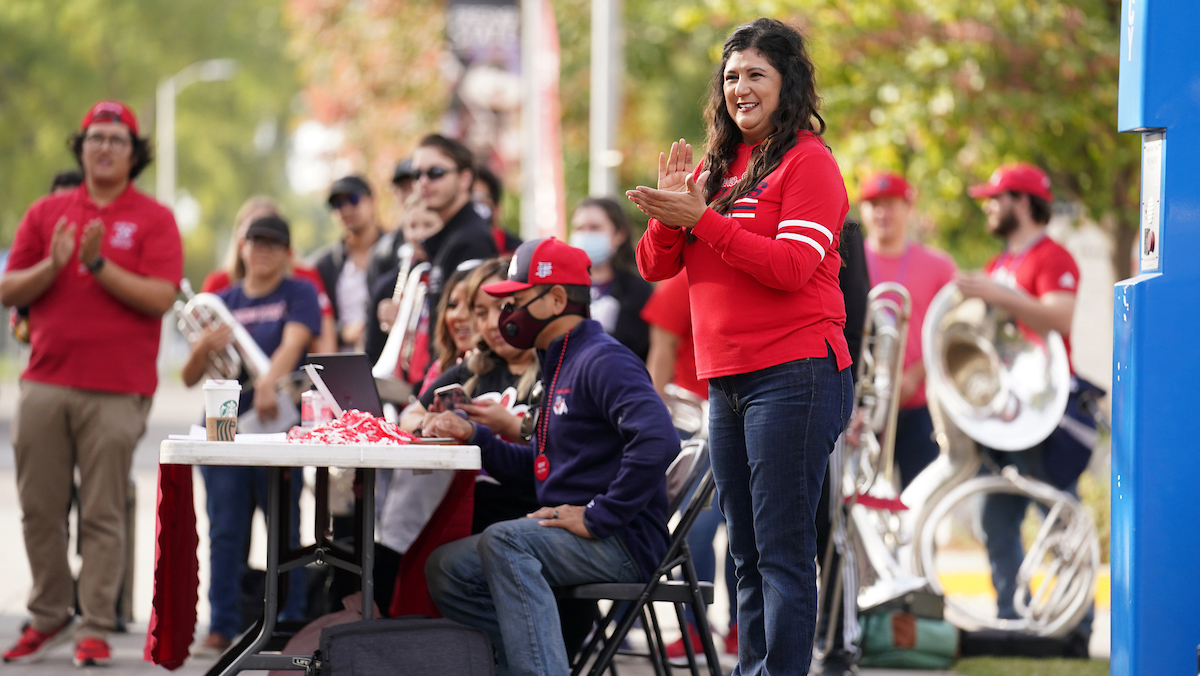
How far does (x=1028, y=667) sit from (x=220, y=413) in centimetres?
388

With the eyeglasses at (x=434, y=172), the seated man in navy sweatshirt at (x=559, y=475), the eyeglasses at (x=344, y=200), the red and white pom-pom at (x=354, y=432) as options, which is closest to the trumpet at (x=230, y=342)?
the eyeglasses at (x=434, y=172)

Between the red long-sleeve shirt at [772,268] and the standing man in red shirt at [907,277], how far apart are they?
3.13 meters

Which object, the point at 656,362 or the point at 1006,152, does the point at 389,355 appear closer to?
the point at 656,362

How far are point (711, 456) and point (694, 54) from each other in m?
18.0

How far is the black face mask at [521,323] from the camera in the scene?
4.79m

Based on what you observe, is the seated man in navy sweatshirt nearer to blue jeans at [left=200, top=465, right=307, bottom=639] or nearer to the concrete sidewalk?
the concrete sidewalk

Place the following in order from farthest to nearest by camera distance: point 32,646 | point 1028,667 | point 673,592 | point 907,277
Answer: point 907,277
point 1028,667
point 32,646
point 673,592

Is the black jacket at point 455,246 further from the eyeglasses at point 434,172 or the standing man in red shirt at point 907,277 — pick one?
the standing man in red shirt at point 907,277

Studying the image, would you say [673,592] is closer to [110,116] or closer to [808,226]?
[808,226]

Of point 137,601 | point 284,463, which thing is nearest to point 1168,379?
point 284,463

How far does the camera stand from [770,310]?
3.93m

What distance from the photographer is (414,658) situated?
4145 mm

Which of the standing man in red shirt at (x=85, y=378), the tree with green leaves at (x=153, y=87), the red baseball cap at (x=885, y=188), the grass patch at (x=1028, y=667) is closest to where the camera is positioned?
the standing man in red shirt at (x=85, y=378)

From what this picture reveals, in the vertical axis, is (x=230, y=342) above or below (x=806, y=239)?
below
